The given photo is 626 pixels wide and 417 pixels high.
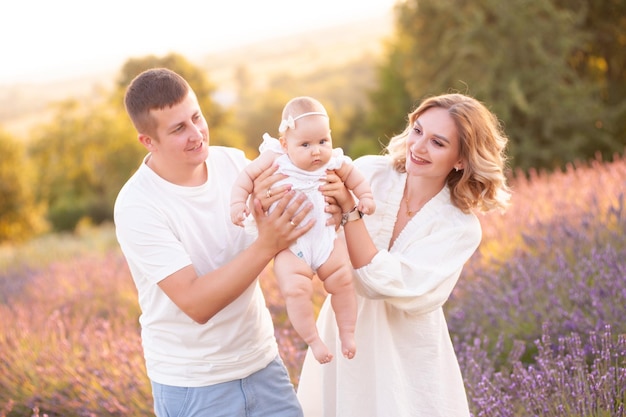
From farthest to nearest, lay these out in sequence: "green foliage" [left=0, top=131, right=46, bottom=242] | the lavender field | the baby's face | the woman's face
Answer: "green foliage" [left=0, top=131, right=46, bottom=242] < the lavender field < the woman's face < the baby's face

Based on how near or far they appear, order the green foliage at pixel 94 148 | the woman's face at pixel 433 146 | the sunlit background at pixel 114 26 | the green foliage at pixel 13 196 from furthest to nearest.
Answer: the sunlit background at pixel 114 26, the green foliage at pixel 94 148, the green foliage at pixel 13 196, the woman's face at pixel 433 146

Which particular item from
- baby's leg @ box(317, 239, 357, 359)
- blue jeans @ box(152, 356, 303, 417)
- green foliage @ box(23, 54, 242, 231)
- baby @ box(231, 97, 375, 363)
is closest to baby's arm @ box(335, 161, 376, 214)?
baby @ box(231, 97, 375, 363)

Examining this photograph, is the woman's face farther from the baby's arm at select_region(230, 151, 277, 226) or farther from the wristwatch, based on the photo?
the baby's arm at select_region(230, 151, 277, 226)

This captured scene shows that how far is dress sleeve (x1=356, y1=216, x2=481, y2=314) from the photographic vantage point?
2.29 m

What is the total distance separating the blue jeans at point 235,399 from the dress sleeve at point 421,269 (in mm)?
473

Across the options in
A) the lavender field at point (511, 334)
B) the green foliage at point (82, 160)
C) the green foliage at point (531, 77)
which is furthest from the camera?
the green foliage at point (82, 160)

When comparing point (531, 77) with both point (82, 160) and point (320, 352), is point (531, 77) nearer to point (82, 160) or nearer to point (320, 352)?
point (320, 352)

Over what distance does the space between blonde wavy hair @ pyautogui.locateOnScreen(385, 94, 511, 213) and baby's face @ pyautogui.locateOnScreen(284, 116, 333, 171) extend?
53 cm

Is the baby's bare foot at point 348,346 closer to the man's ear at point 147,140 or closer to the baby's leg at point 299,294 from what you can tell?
the baby's leg at point 299,294

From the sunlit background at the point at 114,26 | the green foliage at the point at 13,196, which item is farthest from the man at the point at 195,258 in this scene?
the sunlit background at the point at 114,26

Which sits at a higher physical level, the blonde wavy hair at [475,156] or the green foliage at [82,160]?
the blonde wavy hair at [475,156]

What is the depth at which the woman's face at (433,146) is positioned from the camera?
8.01 feet

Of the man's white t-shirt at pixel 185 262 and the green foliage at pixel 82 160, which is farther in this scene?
the green foliage at pixel 82 160

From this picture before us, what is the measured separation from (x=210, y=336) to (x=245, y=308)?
0.16 m
